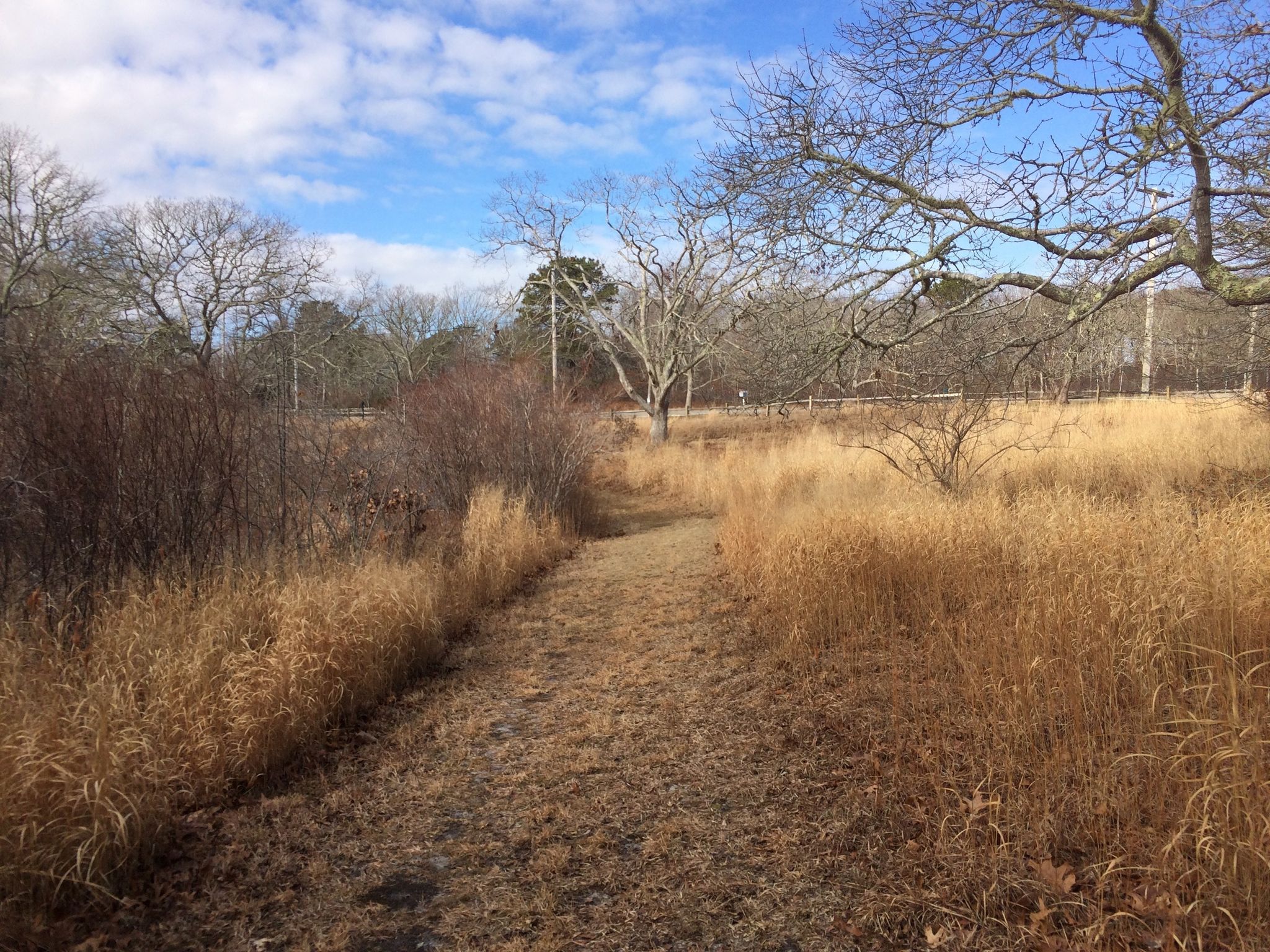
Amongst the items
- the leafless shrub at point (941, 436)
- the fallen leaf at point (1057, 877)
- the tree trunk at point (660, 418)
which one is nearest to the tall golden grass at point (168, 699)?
the fallen leaf at point (1057, 877)

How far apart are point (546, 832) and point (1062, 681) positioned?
101 inches

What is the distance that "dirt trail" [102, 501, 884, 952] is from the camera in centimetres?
275

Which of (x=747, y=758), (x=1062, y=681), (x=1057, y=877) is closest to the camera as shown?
(x=1057, y=877)

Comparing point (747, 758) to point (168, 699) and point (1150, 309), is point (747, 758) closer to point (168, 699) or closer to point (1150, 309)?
point (168, 699)

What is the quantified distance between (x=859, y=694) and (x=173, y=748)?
3663 mm

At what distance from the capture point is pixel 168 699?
12.5 ft

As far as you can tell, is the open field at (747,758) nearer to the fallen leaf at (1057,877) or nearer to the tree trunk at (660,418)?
the fallen leaf at (1057,877)

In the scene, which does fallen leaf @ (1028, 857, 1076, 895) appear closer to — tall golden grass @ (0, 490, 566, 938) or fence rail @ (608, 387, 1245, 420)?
tall golden grass @ (0, 490, 566, 938)

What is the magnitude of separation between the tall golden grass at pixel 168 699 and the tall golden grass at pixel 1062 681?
Answer: 9.87 ft

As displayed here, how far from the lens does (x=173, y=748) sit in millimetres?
3609

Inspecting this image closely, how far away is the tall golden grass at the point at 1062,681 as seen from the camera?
2.48 m

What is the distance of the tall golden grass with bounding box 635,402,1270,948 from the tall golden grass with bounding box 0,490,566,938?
9.87ft

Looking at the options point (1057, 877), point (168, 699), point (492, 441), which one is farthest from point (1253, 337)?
point (168, 699)


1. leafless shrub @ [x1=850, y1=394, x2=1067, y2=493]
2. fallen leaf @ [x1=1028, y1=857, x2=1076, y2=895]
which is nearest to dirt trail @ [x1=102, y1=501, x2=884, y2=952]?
fallen leaf @ [x1=1028, y1=857, x2=1076, y2=895]
